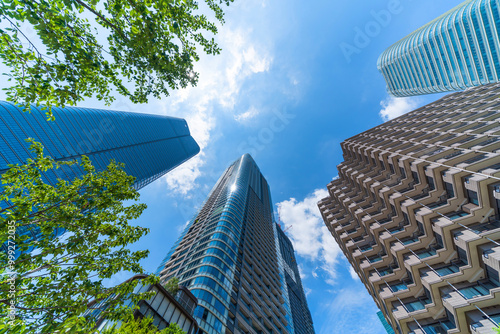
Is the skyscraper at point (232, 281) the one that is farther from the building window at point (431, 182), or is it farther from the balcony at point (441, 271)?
the building window at point (431, 182)

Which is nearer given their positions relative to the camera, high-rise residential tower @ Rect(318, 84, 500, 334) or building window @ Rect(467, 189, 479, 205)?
high-rise residential tower @ Rect(318, 84, 500, 334)

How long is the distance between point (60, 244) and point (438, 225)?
2789cm

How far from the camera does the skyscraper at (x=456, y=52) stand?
61.5 m

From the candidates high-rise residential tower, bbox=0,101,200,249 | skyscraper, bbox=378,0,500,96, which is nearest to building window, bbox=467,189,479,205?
high-rise residential tower, bbox=0,101,200,249

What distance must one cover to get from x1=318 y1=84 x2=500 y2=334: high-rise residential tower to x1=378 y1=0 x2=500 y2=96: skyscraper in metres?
59.0

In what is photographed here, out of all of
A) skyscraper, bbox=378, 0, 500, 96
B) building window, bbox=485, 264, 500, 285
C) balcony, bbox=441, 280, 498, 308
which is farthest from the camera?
skyscraper, bbox=378, 0, 500, 96

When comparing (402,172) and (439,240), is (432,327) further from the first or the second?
(402,172)

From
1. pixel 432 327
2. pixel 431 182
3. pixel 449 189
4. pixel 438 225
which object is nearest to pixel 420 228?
pixel 438 225

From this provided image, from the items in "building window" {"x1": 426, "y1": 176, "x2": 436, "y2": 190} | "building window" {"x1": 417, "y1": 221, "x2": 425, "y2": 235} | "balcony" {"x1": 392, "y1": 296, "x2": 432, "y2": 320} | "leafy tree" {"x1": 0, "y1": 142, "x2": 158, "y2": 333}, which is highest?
"leafy tree" {"x1": 0, "y1": 142, "x2": 158, "y2": 333}

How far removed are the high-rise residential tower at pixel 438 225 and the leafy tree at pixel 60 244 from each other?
22822 mm

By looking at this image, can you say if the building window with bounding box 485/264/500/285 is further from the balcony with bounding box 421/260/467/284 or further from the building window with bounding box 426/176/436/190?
the building window with bounding box 426/176/436/190

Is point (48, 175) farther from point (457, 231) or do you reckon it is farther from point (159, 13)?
point (457, 231)

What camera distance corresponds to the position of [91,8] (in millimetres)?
7227

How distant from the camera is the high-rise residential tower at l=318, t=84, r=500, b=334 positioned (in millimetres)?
15062
